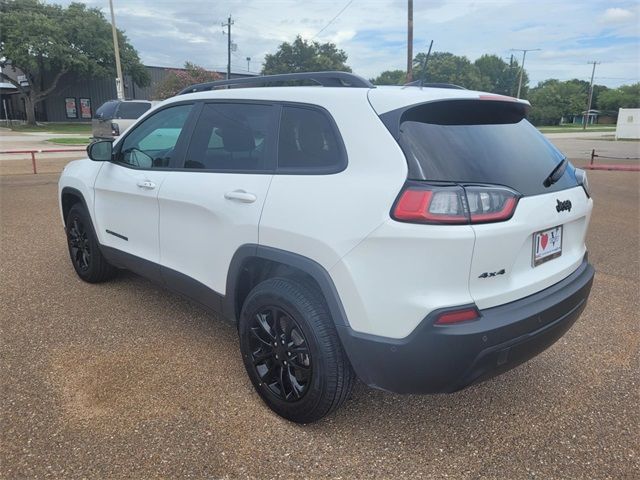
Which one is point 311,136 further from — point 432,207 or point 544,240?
point 544,240

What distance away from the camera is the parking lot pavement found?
234 centimetres

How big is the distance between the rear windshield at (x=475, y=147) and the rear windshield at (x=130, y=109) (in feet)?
56.6

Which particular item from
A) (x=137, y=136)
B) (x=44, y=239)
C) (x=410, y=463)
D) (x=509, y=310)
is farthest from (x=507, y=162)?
(x=44, y=239)

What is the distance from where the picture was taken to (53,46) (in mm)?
38844

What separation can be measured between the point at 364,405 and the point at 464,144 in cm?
152

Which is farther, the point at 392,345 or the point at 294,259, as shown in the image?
the point at 294,259

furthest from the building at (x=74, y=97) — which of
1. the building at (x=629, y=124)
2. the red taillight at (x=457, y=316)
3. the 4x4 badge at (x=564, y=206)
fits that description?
the red taillight at (x=457, y=316)

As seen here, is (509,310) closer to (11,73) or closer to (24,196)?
(24,196)

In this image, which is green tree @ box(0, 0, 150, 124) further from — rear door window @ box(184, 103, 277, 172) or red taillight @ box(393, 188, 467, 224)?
red taillight @ box(393, 188, 467, 224)

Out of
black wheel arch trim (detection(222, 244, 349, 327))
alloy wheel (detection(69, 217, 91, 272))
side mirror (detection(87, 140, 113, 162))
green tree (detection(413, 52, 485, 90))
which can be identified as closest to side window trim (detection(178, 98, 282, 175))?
black wheel arch trim (detection(222, 244, 349, 327))

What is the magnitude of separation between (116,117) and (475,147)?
17.4 meters

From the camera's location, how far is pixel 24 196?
9.66 metres

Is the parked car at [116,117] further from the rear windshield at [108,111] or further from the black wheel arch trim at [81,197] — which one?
the black wheel arch trim at [81,197]

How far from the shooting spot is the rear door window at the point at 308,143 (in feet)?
7.92
